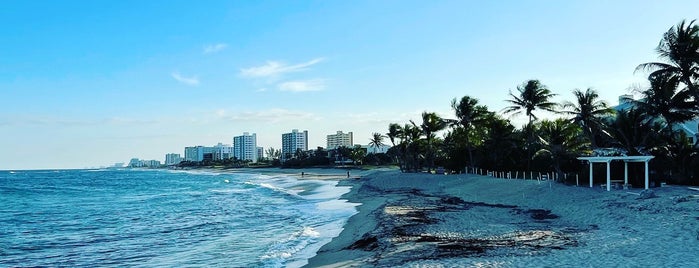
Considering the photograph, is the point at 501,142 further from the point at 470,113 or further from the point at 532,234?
the point at 532,234

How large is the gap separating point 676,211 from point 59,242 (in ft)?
66.8

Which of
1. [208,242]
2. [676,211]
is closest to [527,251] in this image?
[676,211]

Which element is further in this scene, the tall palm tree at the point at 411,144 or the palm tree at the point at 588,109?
the tall palm tree at the point at 411,144

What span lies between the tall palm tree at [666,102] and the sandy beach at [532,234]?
7.40m

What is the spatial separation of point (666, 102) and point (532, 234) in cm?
1904

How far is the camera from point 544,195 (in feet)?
76.7

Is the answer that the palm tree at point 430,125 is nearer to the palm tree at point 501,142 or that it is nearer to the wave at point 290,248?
the palm tree at point 501,142

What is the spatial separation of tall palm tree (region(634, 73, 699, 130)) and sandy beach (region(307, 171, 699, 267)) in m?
7.40

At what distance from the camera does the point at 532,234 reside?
43.0 feet

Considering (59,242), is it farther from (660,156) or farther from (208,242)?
(660,156)

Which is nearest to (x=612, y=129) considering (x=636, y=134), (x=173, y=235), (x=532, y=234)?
(x=636, y=134)

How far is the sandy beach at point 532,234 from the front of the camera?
9.93 meters

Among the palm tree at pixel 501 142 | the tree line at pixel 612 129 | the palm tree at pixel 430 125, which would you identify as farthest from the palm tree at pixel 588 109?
the palm tree at pixel 430 125

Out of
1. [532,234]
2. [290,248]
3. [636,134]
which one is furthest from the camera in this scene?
[636,134]
